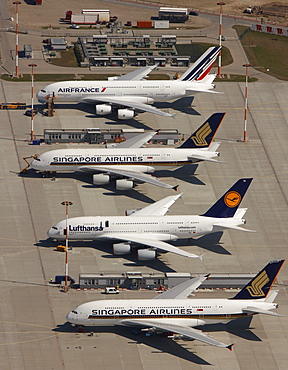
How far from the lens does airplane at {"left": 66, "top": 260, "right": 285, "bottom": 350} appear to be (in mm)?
110188

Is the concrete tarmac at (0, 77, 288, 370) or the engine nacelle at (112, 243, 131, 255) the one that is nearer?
the concrete tarmac at (0, 77, 288, 370)

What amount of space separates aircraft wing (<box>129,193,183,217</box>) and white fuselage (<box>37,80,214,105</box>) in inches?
1281

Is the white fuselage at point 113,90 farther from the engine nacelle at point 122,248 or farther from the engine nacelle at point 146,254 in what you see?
the engine nacelle at point 146,254

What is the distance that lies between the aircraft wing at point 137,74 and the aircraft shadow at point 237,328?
217ft

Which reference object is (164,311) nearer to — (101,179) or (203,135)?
(101,179)

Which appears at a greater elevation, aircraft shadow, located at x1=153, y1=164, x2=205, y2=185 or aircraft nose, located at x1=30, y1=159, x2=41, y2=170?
aircraft nose, located at x1=30, y1=159, x2=41, y2=170

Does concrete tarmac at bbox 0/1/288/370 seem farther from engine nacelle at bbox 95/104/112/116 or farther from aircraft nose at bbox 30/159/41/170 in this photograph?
aircraft nose at bbox 30/159/41/170

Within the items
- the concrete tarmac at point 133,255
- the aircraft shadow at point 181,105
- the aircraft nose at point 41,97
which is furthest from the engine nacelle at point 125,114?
the aircraft nose at point 41,97

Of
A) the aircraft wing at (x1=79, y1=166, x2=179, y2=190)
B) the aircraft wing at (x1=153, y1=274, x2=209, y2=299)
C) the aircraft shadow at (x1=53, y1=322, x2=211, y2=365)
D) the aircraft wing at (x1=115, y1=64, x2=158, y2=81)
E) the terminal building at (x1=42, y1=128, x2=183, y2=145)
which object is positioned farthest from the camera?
the aircraft wing at (x1=115, y1=64, x2=158, y2=81)

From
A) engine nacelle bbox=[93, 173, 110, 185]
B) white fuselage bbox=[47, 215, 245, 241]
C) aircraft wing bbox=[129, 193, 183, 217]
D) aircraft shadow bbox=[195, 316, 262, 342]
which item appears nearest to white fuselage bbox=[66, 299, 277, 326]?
aircraft shadow bbox=[195, 316, 262, 342]

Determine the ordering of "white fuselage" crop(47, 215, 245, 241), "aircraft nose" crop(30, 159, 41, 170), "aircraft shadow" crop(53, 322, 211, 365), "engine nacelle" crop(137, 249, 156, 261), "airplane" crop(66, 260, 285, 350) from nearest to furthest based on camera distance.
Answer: "aircraft shadow" crop(53, 322, 211, 365) → "airplane" crop(66, 260, 285, 350) → "engine nacelle" crop(137, 249, 156, 261) → "white fuselage" crop(47, 215, 245, 241) → "aircraft nose" crop(30, 159, 41, 170)

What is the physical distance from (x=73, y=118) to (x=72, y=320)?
5761cm

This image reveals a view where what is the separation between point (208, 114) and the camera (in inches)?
6526

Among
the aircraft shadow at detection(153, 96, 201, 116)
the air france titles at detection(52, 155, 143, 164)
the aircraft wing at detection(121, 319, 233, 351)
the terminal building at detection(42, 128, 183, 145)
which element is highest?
the air france titles at detection(52, 155, 143, 164)
